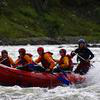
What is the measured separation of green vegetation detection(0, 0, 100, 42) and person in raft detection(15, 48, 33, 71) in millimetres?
42892

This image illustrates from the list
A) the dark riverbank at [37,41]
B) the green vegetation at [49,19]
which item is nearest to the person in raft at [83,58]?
the dark riverbank at [37,41]

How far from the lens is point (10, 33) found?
210 ft

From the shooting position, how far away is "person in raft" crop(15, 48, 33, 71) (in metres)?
18.5

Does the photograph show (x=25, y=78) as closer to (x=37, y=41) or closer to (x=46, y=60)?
(x=46, y=60)

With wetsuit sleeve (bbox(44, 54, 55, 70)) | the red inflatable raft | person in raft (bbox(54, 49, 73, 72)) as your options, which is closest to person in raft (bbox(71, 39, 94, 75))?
person in raft (bbox(54, 49, 73, 72))

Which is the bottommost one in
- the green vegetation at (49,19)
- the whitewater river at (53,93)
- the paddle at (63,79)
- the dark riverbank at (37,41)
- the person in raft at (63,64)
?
the whitewater river at (53,93)

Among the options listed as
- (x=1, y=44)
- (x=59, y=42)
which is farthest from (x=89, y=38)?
(x=1, y=44)

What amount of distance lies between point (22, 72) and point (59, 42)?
144 feet

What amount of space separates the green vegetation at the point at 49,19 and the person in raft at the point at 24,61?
42.9 m

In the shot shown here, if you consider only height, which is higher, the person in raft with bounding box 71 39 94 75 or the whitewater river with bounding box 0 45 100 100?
the person in raft with bounding box 71 39 94 75

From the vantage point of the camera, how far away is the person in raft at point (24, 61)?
18.5 meters

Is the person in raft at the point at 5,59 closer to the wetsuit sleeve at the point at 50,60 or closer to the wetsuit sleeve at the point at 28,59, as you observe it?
the wetsuit sleeve at the point at 28,59

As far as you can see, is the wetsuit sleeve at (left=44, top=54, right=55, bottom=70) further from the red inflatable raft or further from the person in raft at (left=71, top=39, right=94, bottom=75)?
the person in raft at (left=71, top=39, right=94, bottom=75)

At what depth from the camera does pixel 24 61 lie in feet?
62.9
